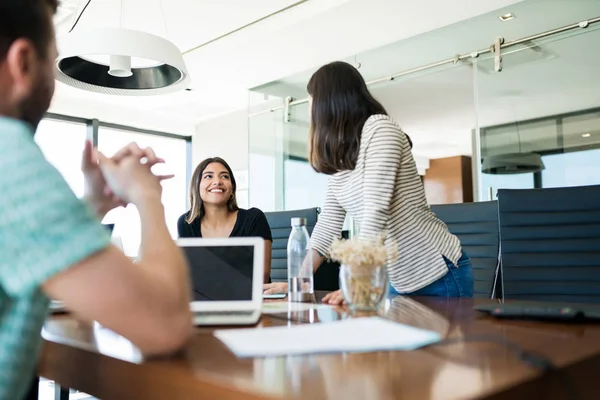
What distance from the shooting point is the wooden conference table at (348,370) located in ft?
1.64

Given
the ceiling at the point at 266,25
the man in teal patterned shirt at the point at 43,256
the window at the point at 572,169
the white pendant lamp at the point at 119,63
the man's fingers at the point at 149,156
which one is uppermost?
the ceiling at the point at 266,25

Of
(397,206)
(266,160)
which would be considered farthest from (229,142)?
(397,206)

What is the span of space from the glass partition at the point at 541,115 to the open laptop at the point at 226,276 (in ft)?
11.4

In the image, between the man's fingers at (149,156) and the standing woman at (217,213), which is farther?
the standing woman at (217,213)

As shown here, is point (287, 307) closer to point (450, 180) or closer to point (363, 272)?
point (363, 272)

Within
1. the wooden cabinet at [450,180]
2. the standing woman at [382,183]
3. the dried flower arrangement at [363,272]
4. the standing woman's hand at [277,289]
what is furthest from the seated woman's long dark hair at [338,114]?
the wooden cabinet at [450,180]

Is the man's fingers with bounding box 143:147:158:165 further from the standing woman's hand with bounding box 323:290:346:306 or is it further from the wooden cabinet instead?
the wooden cabinet

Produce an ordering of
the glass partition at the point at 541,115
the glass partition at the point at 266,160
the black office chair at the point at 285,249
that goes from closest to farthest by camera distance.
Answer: the black office chair at the point at 285,249 < the glass partition at the point at 541,115 < the glass partition at the point at 266,160

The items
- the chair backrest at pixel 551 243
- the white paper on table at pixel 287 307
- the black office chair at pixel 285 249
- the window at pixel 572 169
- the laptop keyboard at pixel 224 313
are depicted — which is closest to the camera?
the laptop keyboard at pixel 224 313

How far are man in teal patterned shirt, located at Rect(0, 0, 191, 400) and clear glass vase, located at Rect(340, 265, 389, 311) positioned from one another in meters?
0.49

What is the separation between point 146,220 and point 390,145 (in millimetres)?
885

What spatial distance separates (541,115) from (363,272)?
389 centimetres

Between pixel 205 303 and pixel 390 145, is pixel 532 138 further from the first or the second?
pixel 205 303

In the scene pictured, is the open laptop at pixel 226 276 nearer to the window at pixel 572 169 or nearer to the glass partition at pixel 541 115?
the glass partition at pixel 541 115
